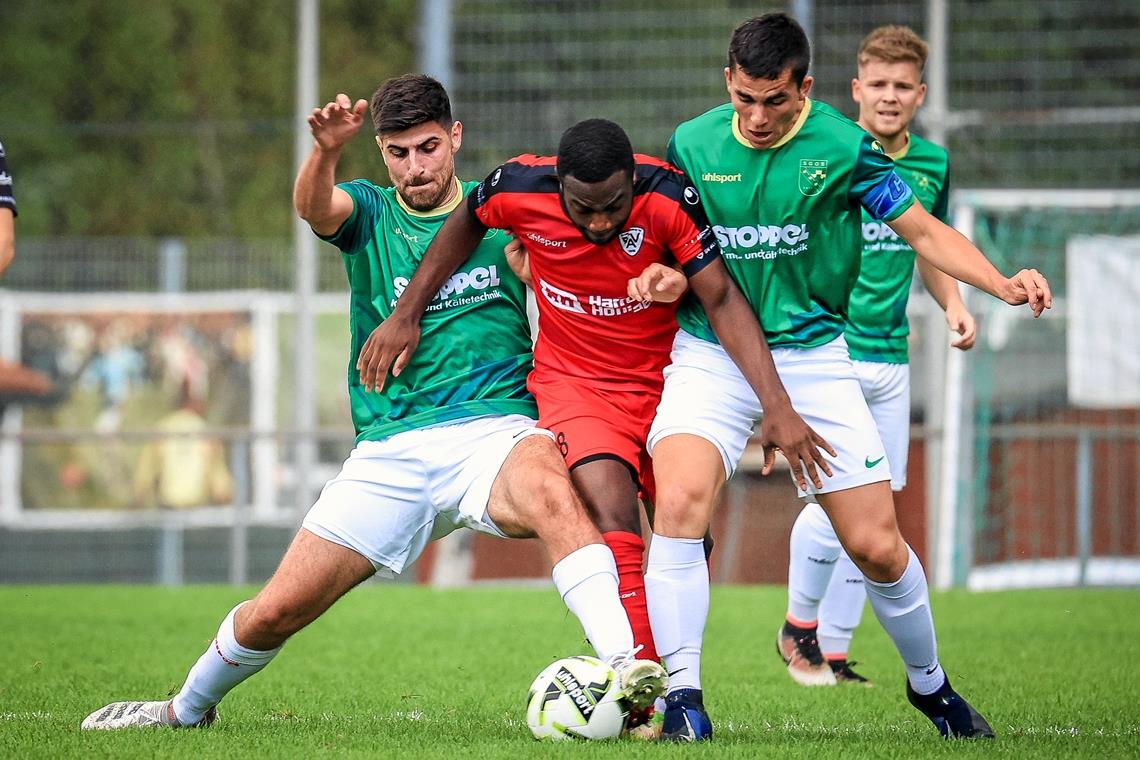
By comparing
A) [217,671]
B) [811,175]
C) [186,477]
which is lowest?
[186,477]

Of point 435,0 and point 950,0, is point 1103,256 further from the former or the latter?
point 435,0

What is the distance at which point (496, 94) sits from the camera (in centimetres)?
1465

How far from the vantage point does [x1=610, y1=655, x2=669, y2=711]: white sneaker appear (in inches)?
185

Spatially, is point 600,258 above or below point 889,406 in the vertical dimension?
above

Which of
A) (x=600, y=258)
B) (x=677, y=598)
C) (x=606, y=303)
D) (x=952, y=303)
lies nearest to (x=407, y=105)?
(x=600, y=258)

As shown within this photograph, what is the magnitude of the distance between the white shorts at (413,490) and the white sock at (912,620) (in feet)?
4.16

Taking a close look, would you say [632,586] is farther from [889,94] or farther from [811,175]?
[889,94]

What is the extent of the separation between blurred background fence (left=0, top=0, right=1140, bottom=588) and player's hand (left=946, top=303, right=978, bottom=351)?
559cm

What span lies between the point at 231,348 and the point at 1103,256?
27.9 feet

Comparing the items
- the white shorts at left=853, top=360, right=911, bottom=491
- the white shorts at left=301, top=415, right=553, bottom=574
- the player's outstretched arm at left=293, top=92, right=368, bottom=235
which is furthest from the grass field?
the player's outstretched arm at left=293, top=92, right=368, bottom=235

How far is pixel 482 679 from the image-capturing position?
7.09 m

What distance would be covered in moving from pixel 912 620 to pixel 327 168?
96.9 inches

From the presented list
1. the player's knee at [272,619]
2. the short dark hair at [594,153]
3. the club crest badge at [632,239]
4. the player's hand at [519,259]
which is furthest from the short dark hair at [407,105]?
the player's knee at [272,619]

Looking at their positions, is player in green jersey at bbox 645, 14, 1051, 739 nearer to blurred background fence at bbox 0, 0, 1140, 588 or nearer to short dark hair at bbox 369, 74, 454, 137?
short dark hair at bbox 369, 74, 454, 137
